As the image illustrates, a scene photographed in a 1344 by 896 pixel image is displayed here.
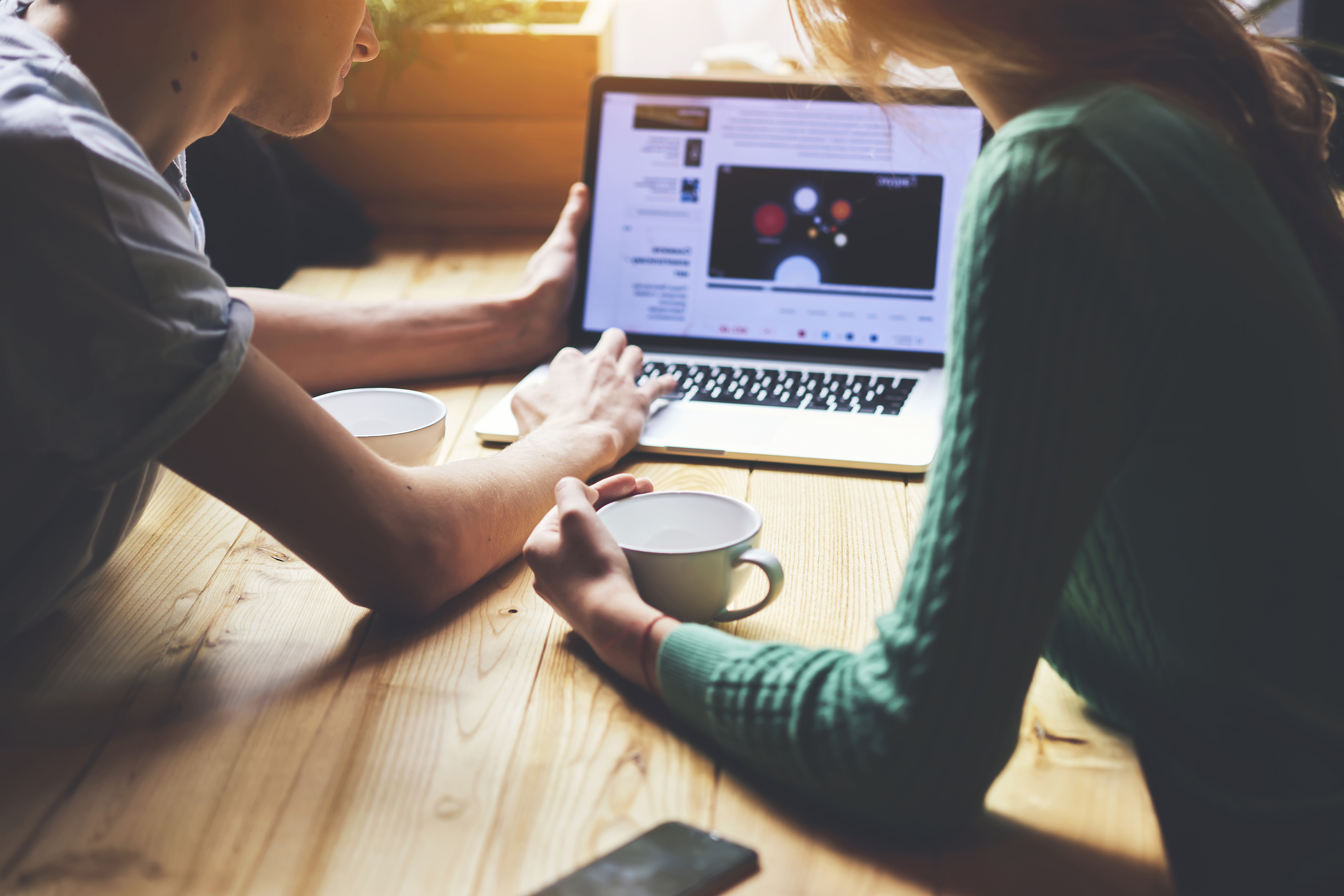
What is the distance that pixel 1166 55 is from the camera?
59 centimetres

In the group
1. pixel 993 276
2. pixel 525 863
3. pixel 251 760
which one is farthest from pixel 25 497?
pixel 993 276

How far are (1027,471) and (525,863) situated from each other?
31cm

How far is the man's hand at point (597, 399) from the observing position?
3.23ft

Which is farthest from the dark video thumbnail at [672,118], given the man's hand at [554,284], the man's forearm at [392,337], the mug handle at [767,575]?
the mug handle at [767,575]

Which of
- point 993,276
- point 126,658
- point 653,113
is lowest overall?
point 126,658

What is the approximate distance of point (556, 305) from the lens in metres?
1.25

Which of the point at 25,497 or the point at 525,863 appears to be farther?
the point at 25,497

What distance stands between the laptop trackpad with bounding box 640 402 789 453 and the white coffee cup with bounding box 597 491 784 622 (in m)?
0.23

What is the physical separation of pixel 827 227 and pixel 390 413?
52cm

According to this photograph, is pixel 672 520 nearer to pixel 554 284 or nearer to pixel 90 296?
pixel 90 296

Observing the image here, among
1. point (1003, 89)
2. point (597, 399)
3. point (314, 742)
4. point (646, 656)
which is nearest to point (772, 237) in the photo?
point (597, 399)

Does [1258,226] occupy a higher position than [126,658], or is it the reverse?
[1258,226]

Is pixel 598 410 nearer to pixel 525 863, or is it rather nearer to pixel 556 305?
pixel 556 305

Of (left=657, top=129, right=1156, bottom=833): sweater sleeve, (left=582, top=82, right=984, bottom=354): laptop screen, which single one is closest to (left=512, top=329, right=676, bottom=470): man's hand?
(left=582, top=82, right=984, bottom=354): laptop screen
